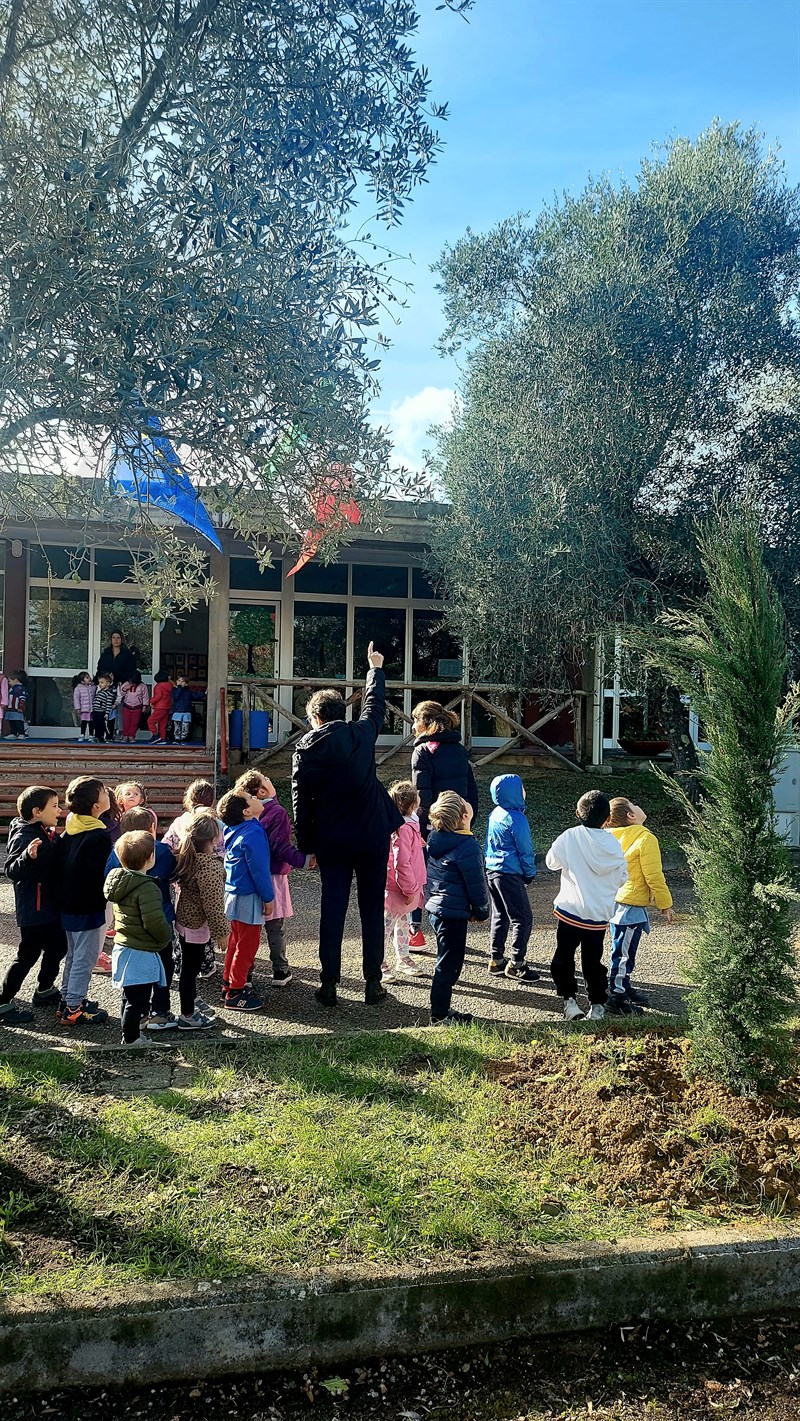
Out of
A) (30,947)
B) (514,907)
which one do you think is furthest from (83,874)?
(514,907)

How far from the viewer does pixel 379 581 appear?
57.8 feet

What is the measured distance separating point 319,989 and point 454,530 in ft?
26.3

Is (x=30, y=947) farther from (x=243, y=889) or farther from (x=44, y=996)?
(x=243, y=889)

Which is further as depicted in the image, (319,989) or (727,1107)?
(319,989)

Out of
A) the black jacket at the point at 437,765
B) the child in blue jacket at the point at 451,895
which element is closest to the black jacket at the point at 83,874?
the child in blue jacket at the point at 451,895

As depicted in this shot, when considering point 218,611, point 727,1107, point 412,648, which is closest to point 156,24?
point 727,1107

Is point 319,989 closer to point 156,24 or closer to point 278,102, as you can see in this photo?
point 278,102

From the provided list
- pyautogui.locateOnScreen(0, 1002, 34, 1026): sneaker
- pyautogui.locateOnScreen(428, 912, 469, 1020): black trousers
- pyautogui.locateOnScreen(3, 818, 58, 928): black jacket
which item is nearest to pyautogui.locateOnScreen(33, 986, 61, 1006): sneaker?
pyautogui.locateOnScreen(0, 1002, 34, 1026): sneaker

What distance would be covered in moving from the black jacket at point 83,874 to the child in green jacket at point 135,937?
12.4 inches

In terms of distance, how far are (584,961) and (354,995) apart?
1.46 m

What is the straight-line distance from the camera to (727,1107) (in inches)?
151

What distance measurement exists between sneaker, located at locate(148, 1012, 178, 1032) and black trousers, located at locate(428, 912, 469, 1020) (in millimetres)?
1441

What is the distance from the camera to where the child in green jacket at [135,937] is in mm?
4672

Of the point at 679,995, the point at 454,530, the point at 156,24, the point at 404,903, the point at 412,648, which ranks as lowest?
the point at 679,995
